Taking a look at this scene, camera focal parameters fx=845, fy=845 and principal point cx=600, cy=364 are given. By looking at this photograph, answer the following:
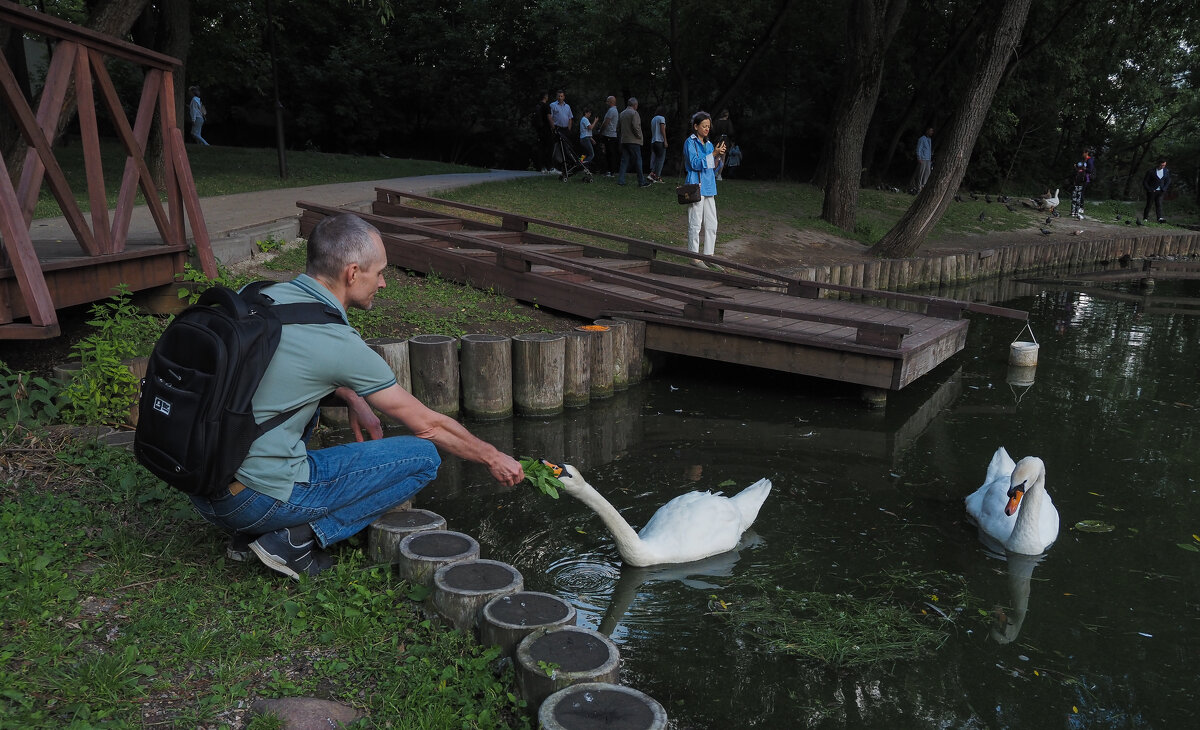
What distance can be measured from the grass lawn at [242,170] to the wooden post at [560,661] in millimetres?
10179

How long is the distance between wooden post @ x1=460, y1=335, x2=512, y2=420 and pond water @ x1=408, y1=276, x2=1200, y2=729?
17 centimetres

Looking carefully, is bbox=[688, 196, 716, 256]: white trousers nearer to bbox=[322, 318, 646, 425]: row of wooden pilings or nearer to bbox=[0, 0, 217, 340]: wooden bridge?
bbox=[322, 318, 646, 425]: row of wooden pilings

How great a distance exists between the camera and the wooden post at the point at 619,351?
826 cm

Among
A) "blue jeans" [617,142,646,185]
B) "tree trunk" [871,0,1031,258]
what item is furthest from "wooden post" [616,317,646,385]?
"blue jeans" [617,142,646,185]

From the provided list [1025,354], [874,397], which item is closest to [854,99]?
[1025,354]

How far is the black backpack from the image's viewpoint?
297cm

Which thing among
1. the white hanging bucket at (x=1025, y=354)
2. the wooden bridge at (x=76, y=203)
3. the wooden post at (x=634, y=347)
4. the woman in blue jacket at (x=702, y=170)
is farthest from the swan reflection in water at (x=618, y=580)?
the woman in blue jacket at (x=702, y=170)

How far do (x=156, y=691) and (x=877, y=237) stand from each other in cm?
1739

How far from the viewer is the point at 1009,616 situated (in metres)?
4.57

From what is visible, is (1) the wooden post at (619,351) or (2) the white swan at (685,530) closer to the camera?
(2) the white swan at (685,530)

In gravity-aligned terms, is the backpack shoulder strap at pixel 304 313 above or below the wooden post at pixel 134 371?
above

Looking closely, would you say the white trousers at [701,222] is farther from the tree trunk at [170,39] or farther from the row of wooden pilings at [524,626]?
the tree trunk at [170,39]

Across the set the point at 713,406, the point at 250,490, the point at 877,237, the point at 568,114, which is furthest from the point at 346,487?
the point at 568,114

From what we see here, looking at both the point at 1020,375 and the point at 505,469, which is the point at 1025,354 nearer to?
the point at 1020,375
